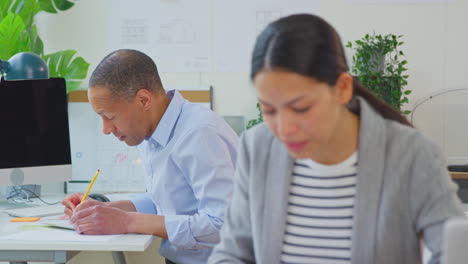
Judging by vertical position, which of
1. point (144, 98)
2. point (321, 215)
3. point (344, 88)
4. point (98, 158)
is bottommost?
point (98, 158)

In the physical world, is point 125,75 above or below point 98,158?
above

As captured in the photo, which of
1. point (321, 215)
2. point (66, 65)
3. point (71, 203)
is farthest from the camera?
point (66, 65)

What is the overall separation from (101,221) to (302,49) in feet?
3.88

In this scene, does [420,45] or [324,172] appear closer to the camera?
[324,172]

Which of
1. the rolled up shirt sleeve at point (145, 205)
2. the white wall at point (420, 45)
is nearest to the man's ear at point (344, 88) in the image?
the rolled up shirt sleeve at point (145, 205)

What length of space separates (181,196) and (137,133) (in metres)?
0.26

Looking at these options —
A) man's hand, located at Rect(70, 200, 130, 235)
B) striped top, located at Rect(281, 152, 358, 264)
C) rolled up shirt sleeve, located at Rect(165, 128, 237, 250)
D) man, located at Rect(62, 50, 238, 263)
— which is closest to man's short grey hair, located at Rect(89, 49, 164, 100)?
man, located at Rect(62, 50, 238, 263)

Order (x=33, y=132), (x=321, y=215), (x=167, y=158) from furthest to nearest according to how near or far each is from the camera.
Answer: (x=33, y=132)
(x=167, y=158)
(x=321, y=215)

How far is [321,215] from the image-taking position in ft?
4.06

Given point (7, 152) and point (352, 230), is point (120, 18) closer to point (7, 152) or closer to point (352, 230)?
point (7, 152)

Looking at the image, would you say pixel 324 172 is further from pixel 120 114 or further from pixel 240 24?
pixel 240 24

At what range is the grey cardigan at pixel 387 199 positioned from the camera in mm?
1129

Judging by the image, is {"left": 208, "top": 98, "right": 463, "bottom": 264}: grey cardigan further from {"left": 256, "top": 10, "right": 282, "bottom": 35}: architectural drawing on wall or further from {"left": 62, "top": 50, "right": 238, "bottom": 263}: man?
{"left": 256, "top": 10, "right": 282, "bottom": 35}: architectural drawing on wall

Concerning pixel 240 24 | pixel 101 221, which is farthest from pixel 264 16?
pixel 101 221
